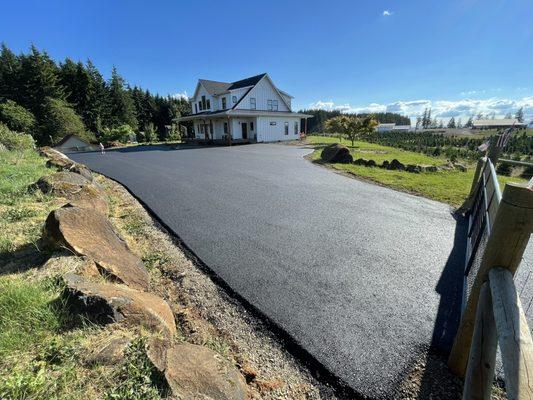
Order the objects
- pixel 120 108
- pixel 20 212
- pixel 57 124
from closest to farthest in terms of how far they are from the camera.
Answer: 1. pixel 20 212
2. pixel 57 124
3. pixel 120 108

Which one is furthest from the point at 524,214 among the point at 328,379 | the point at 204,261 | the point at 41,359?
the point at 204,261

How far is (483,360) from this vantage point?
1.51 meters

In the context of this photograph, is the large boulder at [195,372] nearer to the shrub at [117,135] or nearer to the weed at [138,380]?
the weed at [138,380]

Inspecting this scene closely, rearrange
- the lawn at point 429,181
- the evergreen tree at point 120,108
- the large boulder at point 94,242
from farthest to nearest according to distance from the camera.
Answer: the evergreen tree at point 120,108
the lawn at point 429,181
the large boulder at point 94,242

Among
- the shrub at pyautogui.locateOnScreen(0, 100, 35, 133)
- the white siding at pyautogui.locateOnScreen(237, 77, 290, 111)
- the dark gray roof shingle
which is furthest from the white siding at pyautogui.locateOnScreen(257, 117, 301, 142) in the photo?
the shrub at pyautogui.locateOnScreen(0, 100, 35, 133)

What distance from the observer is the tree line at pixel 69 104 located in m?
32.2

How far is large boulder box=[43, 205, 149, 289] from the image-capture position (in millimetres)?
3061

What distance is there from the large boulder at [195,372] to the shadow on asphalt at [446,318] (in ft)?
4.99

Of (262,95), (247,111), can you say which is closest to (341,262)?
(247,111)

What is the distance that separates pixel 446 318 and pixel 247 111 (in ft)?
82.5

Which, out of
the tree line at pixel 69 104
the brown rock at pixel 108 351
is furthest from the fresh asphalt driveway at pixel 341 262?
the tree line at pixel 69 104

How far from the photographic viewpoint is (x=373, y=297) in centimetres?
327

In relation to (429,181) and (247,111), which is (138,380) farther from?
(247,111)

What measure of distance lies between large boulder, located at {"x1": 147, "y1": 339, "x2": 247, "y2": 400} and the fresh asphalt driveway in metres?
0.86
